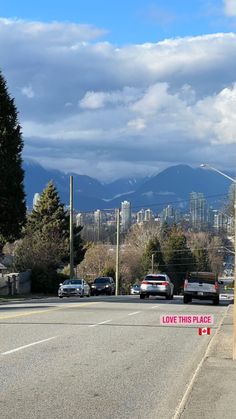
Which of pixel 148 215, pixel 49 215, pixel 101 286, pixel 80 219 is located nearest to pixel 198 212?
pixel 80 219

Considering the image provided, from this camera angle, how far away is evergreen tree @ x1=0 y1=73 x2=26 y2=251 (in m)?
42.5

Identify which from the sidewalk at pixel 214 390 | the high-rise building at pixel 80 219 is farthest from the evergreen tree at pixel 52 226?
the sidewalk at pixel 214 390

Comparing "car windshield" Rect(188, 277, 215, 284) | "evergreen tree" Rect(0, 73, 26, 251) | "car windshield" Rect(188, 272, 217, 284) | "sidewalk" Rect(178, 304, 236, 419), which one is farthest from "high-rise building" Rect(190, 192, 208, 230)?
"sidewalk" Rect(178, 304, 236, 419)

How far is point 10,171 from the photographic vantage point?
42.6 metres

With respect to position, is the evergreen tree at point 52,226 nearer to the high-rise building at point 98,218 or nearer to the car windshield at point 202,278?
the car windshield at point 202,278

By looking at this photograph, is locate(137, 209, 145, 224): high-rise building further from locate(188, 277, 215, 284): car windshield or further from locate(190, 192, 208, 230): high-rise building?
locate(188, 277, 215, 284): car windshield

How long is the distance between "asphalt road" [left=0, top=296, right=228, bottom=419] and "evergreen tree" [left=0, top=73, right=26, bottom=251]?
24.4 m

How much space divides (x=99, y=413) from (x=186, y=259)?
111 metres

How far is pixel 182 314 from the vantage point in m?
24.5

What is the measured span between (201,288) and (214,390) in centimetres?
2626

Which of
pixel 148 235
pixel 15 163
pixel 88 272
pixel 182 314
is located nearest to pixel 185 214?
pixel 148 235

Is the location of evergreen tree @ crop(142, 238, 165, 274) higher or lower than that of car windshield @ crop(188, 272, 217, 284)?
higher

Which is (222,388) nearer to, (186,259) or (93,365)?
(93,365)

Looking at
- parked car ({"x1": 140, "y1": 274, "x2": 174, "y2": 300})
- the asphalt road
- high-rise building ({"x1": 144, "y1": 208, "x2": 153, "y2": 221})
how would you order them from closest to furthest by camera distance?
1. the asphalt road
2. parked car ({"x1": 140, "y1": 274, "x2": 174, "y2": 300})
3. high-rise building ({"x1": 144, "y1": 208, "x2": 153, "y2": 221})
